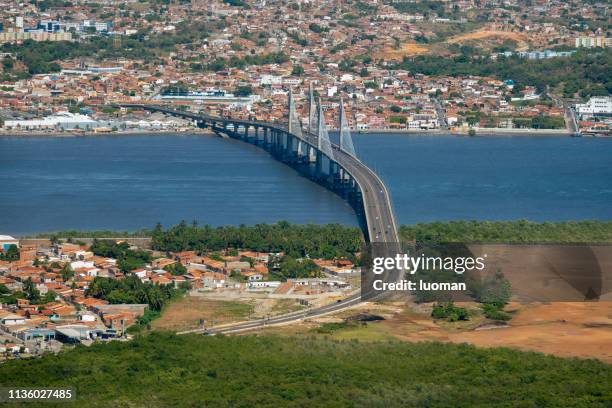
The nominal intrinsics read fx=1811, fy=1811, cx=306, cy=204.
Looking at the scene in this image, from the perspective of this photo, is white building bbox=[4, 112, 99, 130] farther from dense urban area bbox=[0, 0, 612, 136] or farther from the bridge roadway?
the bridge roadway

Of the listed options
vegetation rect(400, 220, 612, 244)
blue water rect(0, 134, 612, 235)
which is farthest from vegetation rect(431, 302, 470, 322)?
blue water rect(0, 134, 612, 235)

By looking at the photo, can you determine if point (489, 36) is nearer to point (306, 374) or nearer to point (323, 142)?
point (323, 142)

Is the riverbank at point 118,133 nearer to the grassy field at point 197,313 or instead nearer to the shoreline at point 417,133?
the shoreline at point 417,133

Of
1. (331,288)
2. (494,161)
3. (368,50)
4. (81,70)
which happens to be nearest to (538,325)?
(331,288)

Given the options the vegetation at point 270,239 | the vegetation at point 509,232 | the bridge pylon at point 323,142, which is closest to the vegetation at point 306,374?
the vegetation at point 270,239

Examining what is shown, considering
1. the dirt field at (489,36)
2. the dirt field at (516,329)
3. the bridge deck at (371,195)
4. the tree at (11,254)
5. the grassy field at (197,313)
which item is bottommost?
the grassy field at (197,313)

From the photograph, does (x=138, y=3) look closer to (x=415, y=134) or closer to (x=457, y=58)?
(x=457, y=58)

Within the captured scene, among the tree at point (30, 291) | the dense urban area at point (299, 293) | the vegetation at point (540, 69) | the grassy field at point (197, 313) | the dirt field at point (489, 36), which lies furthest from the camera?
the dirt field at point (489, 36)
